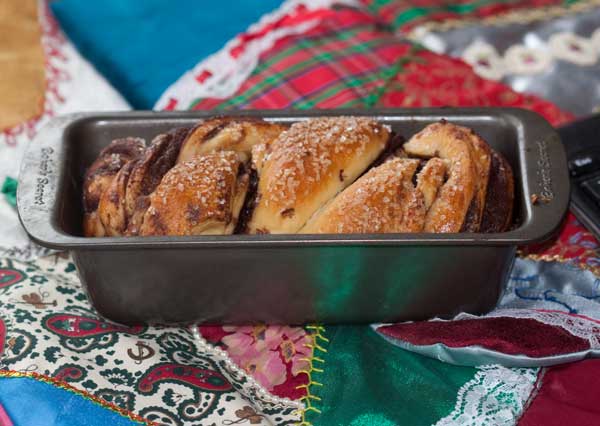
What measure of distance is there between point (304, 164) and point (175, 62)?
816mm

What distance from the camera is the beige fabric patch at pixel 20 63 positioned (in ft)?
5.52

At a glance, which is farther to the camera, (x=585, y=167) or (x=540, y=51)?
(x=540, y=51)

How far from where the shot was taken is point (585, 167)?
1.37 metres

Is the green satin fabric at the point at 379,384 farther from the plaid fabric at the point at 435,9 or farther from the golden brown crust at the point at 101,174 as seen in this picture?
the plaid fabric at the point at 435,9

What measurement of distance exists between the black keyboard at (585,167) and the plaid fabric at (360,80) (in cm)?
21

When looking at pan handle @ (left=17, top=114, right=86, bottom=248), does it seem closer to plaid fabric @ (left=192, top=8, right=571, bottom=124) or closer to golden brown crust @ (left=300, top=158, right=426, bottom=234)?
golden brown crust @ (left=300, top=158, right=426, bottom=234)

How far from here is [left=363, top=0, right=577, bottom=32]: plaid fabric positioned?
78.0 inches

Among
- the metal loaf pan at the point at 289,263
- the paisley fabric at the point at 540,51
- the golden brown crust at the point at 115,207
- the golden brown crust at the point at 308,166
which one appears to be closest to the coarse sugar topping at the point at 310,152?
the golden brown crust at the point at 308,166

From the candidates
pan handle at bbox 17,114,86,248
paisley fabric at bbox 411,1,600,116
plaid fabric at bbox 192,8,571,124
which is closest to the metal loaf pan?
pan handle at bbox 17,114,86,248

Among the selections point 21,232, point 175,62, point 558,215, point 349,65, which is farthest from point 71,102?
point 558,215

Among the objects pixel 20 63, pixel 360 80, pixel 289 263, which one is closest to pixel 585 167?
pixel 360 80

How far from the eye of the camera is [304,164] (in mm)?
1087

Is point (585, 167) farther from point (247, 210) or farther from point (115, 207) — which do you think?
point (115, 207)

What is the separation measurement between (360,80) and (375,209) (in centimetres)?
72
